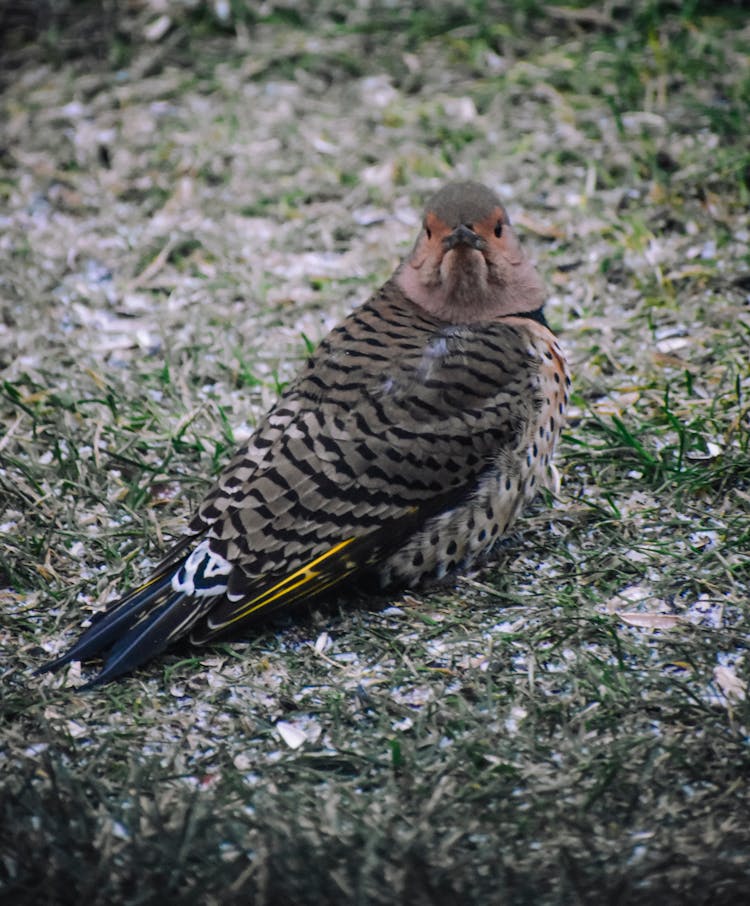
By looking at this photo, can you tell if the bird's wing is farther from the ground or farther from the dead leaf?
the dead leaf

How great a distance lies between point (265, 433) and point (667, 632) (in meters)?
1.39

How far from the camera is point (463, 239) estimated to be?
13.9 feet

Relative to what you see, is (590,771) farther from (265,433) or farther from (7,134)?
(7,134)

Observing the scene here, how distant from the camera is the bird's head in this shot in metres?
4.28

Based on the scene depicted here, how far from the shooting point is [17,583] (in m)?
4.18

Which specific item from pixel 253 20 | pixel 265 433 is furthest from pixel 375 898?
pixel 253 20

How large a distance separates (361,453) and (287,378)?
56.9 inches

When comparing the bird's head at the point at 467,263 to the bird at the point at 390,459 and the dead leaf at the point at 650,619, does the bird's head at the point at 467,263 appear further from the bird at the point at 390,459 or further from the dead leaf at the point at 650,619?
the dead leaf at the point at 650,619

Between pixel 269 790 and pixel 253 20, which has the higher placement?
pixel 253 20

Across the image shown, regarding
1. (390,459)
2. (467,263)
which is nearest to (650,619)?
(390,459)

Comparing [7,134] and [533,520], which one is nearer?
[533,520]

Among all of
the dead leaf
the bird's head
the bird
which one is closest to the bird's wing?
the bird

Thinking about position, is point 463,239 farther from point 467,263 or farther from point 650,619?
point 650,619

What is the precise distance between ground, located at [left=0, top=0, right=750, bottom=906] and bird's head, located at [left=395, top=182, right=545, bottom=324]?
2.30ft
